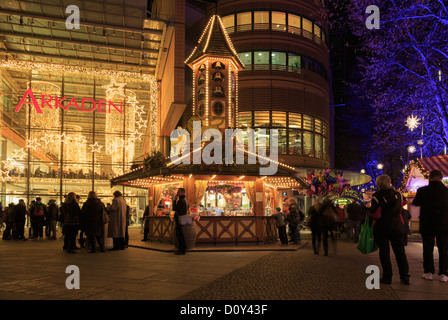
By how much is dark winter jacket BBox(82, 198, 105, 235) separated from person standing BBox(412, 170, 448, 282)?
919 centimetres

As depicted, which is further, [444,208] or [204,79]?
[204,79]

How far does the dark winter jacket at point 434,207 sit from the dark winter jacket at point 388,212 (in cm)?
62

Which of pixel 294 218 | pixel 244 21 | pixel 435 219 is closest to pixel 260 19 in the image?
pixel 244 21

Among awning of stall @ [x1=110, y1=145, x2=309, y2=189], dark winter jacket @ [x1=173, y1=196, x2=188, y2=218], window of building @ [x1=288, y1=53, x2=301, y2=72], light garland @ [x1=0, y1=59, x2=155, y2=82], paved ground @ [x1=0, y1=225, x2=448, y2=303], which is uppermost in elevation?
window of building @ [x1=288, y1=53, x2=301, y2=72]

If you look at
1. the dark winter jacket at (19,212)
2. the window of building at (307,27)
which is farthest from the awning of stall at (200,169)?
the window of building at (307,27)

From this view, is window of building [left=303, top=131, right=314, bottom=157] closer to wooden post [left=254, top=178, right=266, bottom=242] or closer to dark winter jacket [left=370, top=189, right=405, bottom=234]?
wooden post [left=254, top=178, right=266, bottom=242]

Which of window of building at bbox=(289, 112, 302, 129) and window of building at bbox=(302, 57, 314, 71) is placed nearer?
window of building at bbox=(289, 112, 302, 129)

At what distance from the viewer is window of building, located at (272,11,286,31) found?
101 ft

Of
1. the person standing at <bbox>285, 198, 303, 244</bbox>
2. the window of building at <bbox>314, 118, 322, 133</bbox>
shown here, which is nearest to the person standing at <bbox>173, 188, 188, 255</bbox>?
the person standing at <bbox>285, 198, 303, 244</bbox>

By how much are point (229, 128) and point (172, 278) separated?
11215mm

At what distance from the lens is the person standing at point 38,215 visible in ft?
59.8

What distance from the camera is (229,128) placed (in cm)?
1858
